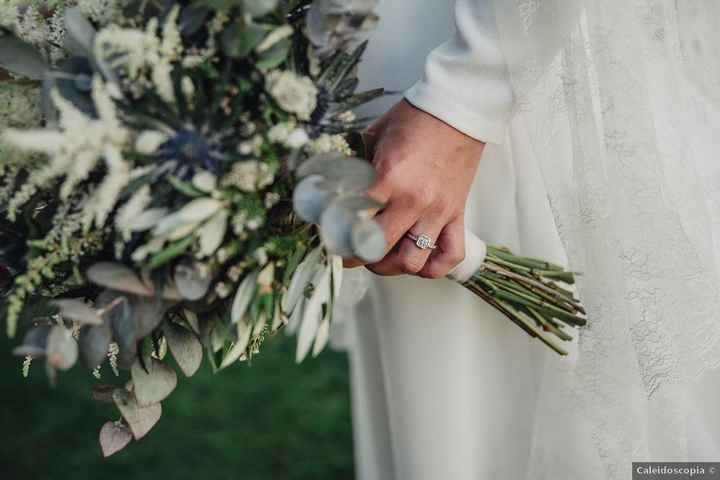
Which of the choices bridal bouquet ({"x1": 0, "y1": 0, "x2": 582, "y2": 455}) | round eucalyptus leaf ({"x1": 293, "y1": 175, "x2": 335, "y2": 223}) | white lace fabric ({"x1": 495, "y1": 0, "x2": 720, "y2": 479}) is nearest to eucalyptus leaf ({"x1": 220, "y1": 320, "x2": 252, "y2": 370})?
bridal bouquet ({"x1": 0, "y1": 0, "x2": 582, "y2": 455})

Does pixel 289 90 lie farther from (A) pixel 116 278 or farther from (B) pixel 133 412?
(B) pixel 133 412

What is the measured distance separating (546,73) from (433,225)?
0.29 metres

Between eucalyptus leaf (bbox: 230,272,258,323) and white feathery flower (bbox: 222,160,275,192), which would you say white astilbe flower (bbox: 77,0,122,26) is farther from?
eucalyptus leaf (bbox: 230,272,258,323)

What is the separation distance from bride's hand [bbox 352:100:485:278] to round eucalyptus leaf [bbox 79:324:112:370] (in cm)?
43

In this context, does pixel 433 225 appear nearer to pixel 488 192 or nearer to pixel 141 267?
pixel 488 192

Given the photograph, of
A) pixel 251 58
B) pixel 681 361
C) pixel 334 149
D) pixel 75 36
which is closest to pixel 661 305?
pixel 681 361

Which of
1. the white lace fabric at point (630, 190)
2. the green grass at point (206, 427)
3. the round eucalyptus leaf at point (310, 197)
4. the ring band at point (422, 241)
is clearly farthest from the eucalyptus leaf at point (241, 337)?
the green grass at point (206, 427)

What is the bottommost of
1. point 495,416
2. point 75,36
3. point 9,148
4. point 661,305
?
point 495,416

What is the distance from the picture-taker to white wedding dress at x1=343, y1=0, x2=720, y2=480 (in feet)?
4.01

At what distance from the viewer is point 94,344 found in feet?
3.19

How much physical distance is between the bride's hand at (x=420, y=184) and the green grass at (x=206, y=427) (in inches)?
70.4

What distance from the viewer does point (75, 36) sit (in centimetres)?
95

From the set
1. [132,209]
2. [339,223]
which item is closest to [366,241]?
[339,223]

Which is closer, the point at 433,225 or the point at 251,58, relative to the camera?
the point at 251,58
